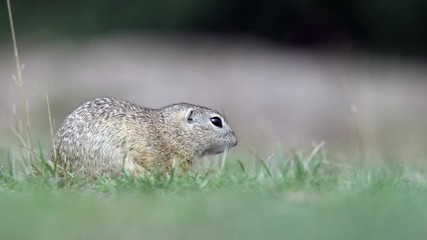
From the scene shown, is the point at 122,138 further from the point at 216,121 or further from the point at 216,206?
the point at 216,206

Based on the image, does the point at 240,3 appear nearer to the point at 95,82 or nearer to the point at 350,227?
the point at 95,82

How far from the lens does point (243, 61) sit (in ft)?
78.3

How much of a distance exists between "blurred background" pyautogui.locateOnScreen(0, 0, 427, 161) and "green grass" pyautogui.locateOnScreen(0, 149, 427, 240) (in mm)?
9782

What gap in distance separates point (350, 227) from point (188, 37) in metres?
19.1

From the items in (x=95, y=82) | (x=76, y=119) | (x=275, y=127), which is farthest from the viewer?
(x=95, y=82)

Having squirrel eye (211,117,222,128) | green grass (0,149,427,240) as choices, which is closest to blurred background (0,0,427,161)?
squirrel eye (211,117,222,128)

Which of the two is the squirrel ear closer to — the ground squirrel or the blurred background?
the ground squirrel

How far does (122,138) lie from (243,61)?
14563mm

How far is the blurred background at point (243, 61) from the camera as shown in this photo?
21.2m

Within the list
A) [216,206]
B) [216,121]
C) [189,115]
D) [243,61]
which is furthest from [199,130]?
[243,61]

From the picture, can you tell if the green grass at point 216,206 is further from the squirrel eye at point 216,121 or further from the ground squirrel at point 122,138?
the squirrel eye at point 216,121

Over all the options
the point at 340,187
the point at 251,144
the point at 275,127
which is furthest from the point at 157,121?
the point at 275,127

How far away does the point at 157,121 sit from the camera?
32.3 ft

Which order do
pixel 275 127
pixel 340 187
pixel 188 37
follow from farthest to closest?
pixel 188 37, pixel 275 127, pixel 340 187
